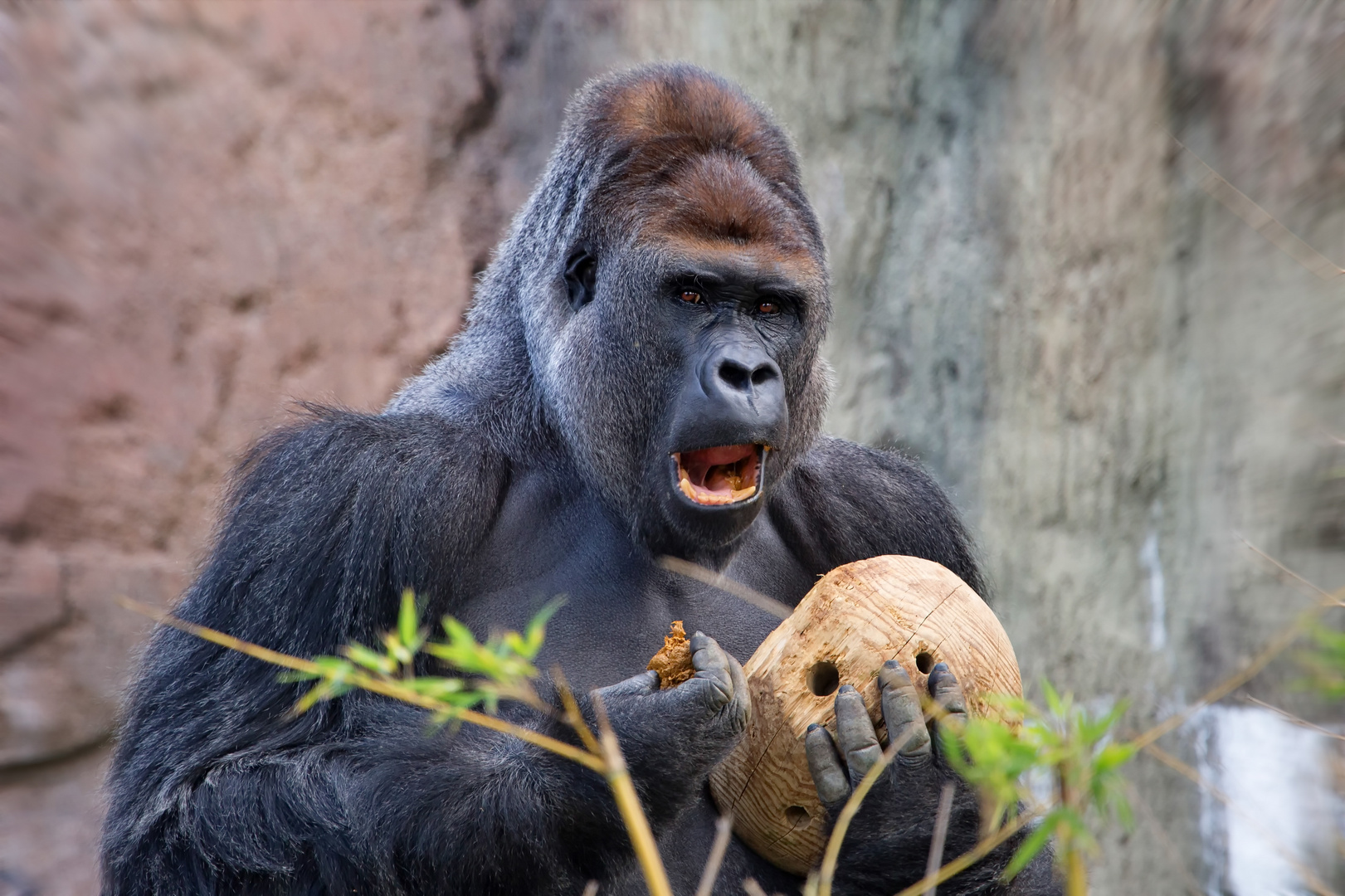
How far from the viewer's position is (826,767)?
2463 mm

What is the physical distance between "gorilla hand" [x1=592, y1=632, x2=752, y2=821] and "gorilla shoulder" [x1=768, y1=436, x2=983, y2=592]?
97 centimetres

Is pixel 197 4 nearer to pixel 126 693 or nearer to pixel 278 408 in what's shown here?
pixel 278 408

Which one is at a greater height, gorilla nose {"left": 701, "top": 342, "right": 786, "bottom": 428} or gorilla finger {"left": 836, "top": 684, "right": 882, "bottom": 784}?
gorilla nose {"left": 701, "top": 342, "right": 786, "bottom": 428}

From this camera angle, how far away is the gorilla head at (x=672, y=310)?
2.81 m

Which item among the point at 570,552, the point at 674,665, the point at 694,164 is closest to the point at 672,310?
the point at 694,164

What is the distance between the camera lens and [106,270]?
168 inches

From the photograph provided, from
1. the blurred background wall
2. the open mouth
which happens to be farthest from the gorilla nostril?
the blurred background wall

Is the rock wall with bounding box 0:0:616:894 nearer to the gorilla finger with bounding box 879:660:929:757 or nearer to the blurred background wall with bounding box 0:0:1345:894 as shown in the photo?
the blurred background wall with bounding box 0:0:1345:894

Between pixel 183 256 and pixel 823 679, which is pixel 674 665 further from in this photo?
pixel 183 256

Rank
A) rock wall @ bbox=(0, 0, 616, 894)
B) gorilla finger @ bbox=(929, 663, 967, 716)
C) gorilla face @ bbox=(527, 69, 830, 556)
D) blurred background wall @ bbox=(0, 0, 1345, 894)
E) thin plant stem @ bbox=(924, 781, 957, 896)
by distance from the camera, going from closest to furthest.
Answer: thin plant stem @ bbox=(924, 781, 957, 896)
gorilla finger @ bbox=(929, 663, 967, 716)
gorilla face @ bbox=(527, 69, 830, 556)
rock wall @ bbox=(0, 0, 616, 894)
blurred background wall @ bbox=(0, 0, 1345, 894)

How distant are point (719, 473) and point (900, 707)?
0.71 meters

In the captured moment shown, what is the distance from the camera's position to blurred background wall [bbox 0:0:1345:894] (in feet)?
13.7

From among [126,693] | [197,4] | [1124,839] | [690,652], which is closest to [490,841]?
[690,652]

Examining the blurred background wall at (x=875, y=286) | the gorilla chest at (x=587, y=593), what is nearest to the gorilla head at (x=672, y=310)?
the gorilla chest at (x=587, y=593)
